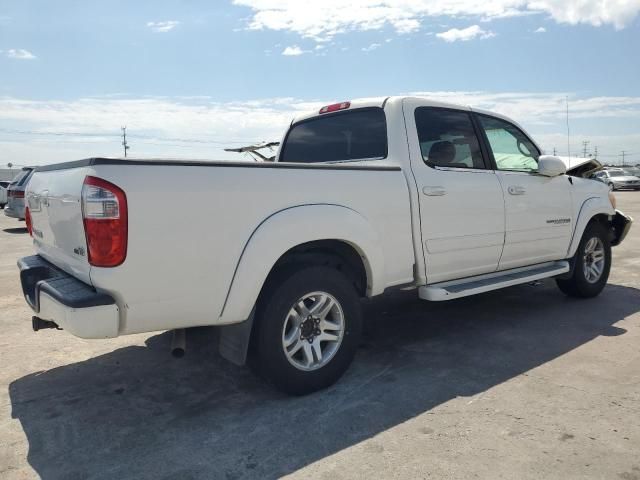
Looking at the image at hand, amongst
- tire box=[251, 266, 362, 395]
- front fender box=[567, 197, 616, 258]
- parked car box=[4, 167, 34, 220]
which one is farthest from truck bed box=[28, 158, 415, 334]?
parked car box=[4, 167, 34, 220]

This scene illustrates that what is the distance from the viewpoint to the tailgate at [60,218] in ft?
9.18

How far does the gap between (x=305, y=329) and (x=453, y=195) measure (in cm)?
159

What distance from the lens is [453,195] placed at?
13.4ft

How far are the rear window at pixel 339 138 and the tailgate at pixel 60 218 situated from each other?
221cm

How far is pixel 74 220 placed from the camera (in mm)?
2852

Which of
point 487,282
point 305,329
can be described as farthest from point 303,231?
point 487,282

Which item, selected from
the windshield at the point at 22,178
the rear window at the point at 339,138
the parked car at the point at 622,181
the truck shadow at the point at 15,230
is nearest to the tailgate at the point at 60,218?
the rear window at the point at 339,138

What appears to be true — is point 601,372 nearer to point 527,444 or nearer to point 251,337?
point 527,444

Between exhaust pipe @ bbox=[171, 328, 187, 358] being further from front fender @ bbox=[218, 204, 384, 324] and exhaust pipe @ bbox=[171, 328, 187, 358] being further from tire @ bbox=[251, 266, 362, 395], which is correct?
tire @ bbox=[251, 266, 362, 395]

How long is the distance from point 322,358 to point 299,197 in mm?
1065

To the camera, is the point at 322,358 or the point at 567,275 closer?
the point at 322,358

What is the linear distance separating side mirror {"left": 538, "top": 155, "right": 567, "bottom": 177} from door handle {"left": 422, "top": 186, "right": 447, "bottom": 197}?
1363 mm

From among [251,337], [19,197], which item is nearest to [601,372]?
[251,337]

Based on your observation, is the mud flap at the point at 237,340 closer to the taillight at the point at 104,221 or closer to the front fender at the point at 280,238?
the front fender at the point at 280,238
